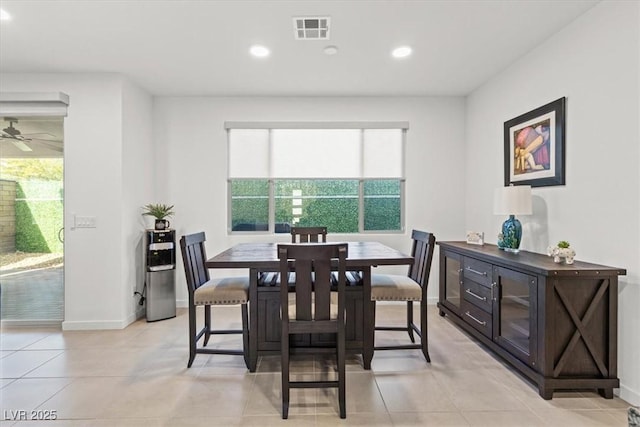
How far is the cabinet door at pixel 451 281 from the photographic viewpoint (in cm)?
353

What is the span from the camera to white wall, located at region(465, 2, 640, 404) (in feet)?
7.20

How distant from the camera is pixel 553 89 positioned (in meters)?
2.90

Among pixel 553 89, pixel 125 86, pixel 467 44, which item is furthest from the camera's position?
pixel 125 86

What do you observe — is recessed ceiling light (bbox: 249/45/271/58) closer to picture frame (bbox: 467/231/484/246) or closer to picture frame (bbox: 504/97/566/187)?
picture frame (bbox: 504/97/566/187)

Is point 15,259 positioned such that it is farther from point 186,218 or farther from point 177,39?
point 177,39

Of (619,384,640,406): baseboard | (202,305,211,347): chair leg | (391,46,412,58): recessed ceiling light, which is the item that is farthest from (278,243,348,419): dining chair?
(391,46,412,58): recessed ceiling light

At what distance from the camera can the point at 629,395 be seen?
2207mm

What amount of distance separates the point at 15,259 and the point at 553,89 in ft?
18.7

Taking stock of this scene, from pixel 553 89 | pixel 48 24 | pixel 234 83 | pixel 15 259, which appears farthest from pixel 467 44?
pixel 15 259

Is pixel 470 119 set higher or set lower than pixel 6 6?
lower

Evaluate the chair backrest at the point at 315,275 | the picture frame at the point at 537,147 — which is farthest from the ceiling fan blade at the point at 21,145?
the picture frame at the point at 537,147

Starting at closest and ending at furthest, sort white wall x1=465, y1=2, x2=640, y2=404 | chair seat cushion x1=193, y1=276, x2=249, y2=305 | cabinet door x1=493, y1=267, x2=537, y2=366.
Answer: white wall x1=465, y1=2, x2=640, y2=404 < cabinet door x1=493, y1=267, x2=537, y2=366 < chair seat cushion x1=193, y1=276, x2=249, y2=305

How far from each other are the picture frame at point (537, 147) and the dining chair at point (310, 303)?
81.7 inches

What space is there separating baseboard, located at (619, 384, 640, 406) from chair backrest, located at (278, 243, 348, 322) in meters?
1.94
